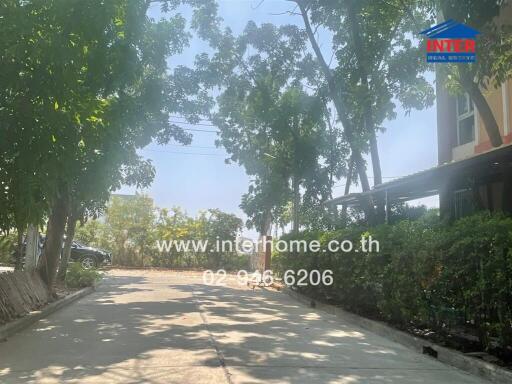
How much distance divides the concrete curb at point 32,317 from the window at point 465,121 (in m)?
11.4

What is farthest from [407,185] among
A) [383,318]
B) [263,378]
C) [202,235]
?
[202,235]

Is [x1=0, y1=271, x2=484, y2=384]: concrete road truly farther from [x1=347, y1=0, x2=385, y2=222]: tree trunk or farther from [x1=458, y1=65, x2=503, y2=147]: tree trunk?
[x1=347, y1=0, x2=385, y2=222]: tree trunk

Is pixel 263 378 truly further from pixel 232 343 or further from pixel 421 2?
pixel 421 2

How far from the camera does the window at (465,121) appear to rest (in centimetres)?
1494

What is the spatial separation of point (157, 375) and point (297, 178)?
14849mm

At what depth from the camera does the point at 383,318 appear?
10406mm

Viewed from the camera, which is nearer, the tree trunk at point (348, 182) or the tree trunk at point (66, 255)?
the tree trunk at point (66, 255)

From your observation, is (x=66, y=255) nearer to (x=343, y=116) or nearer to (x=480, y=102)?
(x=343, y=116)

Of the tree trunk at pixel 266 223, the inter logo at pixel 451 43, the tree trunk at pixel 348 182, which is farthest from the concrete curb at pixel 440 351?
the tree trunk at pixel 266 223

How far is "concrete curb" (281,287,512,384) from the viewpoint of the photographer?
244 inches

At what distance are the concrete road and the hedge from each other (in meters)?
0.64

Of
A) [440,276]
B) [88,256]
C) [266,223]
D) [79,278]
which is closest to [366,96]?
[440,276]

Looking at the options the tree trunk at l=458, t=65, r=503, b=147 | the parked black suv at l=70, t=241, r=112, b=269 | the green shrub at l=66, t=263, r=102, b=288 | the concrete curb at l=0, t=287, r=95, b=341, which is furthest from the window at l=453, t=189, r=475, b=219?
the parked black suv at l=70, t=241, r=112, b=269

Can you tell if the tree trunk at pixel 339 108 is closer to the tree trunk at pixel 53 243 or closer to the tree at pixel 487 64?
the tree at pixel 487 64
